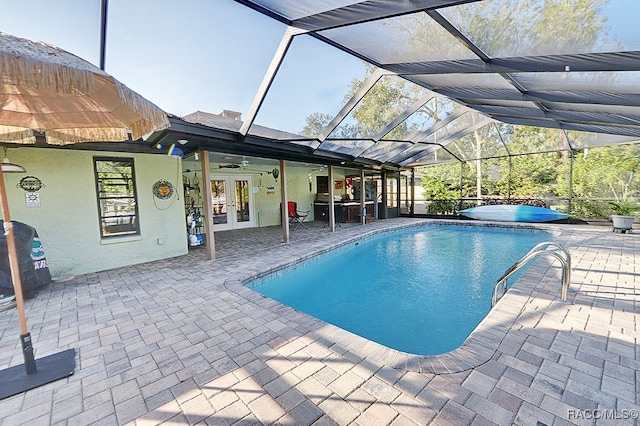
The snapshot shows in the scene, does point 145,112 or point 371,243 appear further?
point 371,243

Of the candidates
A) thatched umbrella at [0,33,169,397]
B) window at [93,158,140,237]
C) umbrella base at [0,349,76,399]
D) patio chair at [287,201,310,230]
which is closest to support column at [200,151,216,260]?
window at [93,158,140,237]

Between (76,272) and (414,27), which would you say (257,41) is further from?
(76,272)

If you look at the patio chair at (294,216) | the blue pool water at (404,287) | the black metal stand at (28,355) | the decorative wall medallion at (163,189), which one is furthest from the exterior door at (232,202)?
the black metal stand at (28,355)

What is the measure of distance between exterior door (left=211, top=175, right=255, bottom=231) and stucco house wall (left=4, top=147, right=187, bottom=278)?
3468 millimetres

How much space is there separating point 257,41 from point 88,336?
A: 13.0 ft

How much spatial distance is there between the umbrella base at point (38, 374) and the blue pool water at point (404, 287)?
2573 millimetres

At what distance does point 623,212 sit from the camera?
352 inches

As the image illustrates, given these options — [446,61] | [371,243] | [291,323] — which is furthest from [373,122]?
[291,323]

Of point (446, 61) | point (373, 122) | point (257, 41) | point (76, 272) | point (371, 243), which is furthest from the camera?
point (371, 243)

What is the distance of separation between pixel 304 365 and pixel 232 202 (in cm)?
864

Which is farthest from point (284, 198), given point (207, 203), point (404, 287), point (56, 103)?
point (56, 103)

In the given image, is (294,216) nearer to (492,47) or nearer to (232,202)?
(232,202)

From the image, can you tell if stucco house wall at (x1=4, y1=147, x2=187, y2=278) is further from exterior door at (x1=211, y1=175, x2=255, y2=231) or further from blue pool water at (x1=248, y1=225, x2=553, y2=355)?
exterior door at (x1=211, y1=175, x2=255, y2=231)

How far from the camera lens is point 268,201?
11.4 m
